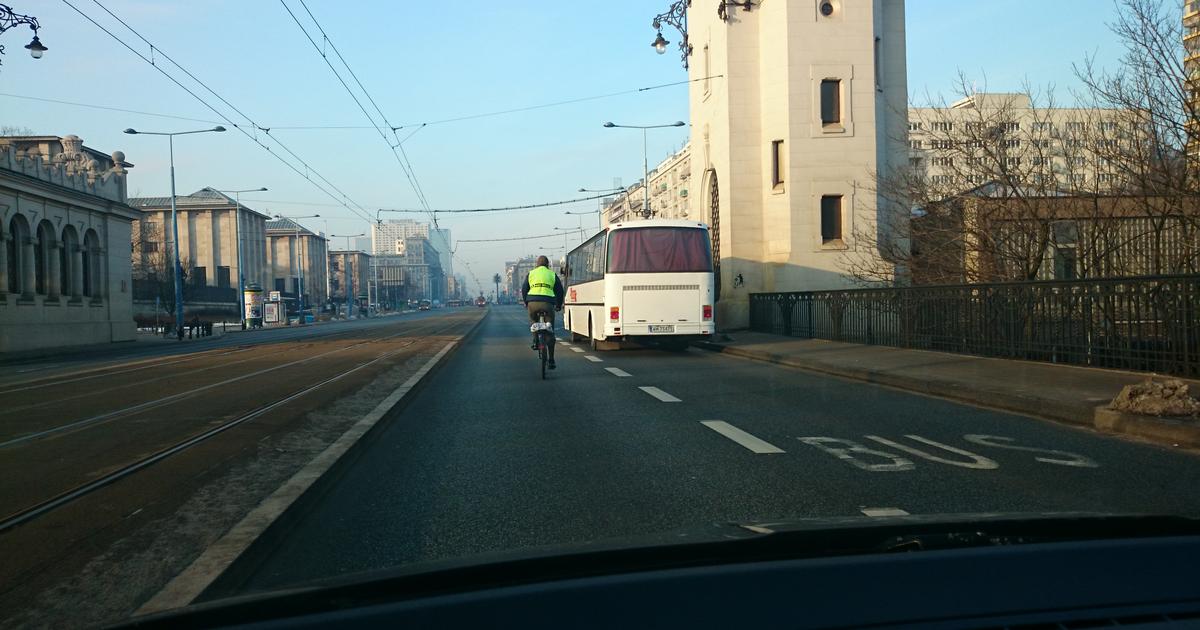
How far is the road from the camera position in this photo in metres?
4.11

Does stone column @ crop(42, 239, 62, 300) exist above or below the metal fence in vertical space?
above

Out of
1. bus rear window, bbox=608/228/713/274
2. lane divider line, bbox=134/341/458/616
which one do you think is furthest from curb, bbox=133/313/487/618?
bus rear window, bbox=608/228/713/274

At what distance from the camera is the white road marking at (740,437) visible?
750 cm

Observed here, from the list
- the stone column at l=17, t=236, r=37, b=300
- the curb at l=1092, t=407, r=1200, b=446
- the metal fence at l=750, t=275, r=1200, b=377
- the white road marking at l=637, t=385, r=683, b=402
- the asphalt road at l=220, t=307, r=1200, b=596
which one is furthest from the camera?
the stone column at l=17, t=236, r=37, b=300

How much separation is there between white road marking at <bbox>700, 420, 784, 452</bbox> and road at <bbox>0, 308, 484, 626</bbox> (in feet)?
12.3

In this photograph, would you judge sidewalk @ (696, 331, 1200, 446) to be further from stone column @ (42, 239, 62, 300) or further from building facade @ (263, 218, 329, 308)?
building facade @ (263, 218, 329, 308)

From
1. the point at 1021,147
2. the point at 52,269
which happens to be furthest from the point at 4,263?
the point at 1021,147

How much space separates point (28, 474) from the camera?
22.2 ft

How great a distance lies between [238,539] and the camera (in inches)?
178

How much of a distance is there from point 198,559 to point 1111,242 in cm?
1771

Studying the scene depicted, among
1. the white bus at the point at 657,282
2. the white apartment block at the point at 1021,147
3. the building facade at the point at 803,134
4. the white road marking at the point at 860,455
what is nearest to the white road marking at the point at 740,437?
the white road marking at the point at 860,455

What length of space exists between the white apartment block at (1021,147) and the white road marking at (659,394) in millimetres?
9895

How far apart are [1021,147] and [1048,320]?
24.8 ft

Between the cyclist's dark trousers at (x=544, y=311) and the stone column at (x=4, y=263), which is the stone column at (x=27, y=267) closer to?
the stone column at (x=4, y=263)
